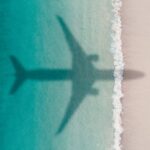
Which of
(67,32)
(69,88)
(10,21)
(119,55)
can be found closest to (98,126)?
(69,88)

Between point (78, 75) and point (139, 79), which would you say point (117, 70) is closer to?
point (139, 79)

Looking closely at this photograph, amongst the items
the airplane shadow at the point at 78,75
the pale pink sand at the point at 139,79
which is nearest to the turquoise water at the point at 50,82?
the airplane shadow at the point at 78,75

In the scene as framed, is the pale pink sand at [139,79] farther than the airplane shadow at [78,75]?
No

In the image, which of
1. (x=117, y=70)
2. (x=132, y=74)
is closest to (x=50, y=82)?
(x=117, y=70)

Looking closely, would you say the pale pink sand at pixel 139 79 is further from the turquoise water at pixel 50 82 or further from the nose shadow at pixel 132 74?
the turquoise water at pixel 50 82
